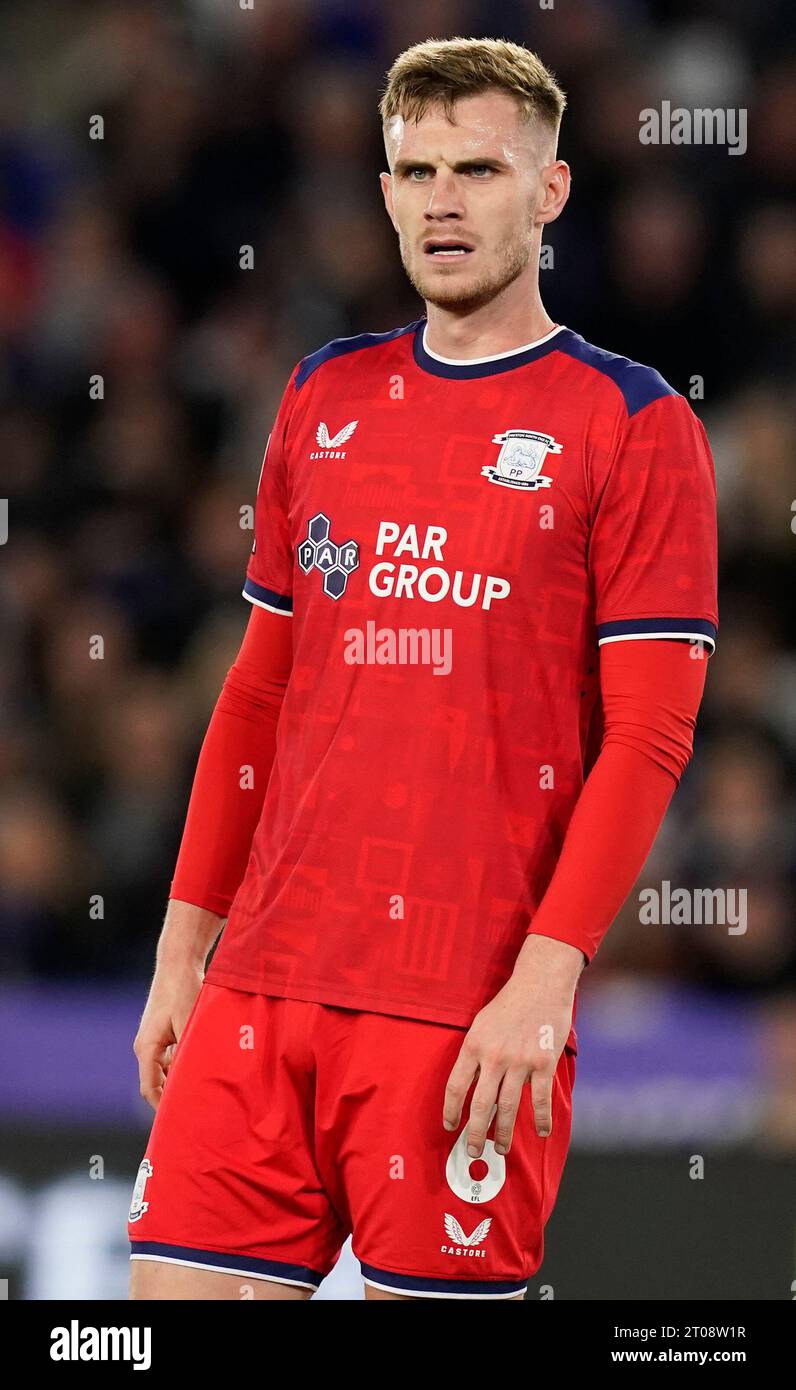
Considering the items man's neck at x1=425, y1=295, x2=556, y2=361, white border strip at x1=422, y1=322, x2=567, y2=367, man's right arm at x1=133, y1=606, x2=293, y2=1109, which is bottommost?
man's right arm at x1=133, y1=606, x2=293, y2=1109

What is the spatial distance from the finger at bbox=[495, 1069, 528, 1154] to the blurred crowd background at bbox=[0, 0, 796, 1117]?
272 cm

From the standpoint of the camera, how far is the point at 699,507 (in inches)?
94.0

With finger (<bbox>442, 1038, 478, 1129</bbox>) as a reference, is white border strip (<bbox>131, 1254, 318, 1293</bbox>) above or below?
below

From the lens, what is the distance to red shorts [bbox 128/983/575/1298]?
2301 mm

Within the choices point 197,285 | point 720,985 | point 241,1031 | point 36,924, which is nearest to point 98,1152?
point 36,924

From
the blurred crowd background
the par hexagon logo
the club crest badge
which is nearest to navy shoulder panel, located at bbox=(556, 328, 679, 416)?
the club crest badge

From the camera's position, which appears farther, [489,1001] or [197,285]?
[197,285]

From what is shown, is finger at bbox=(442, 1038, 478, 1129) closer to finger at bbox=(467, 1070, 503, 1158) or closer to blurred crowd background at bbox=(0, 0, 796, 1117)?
finger at bbox=(467, 1070, 503, 1158)

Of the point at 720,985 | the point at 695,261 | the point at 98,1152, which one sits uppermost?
the point at 695,261

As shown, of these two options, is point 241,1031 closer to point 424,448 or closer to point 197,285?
point 424,448

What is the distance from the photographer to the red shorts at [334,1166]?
7.55 feet

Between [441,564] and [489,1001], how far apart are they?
0.54m

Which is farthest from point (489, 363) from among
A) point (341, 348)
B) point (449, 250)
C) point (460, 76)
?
point (460, 76)

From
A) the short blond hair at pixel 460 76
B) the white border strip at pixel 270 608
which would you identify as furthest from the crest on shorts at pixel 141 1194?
the short blond hair at pixel 460 76
